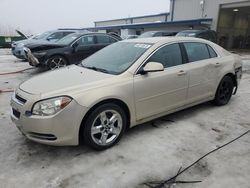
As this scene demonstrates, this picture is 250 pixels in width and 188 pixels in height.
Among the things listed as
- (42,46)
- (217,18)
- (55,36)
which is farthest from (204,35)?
(42,46)

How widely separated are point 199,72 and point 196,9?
22.4 m

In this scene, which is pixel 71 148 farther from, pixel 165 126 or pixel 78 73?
pixel 165 126

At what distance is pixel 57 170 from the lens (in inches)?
112

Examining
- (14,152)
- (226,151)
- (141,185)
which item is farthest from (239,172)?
(14,152)

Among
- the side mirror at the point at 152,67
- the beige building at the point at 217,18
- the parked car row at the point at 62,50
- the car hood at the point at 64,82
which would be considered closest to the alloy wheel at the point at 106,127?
the car hood at the point at 64,82

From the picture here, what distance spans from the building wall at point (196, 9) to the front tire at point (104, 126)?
20506mm

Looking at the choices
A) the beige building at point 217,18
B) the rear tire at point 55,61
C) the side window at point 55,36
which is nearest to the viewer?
the rear tire at point 55,61

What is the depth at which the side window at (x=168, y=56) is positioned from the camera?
372 cm

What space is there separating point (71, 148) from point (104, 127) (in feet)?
1.85

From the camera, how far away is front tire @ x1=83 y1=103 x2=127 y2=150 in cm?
305

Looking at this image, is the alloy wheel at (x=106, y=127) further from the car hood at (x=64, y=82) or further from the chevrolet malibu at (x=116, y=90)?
the car hood at (x=64, y=82)

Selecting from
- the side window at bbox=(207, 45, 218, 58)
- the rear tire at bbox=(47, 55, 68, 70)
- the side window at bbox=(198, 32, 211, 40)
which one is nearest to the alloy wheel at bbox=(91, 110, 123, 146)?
the side window at bbox=(207, 45, 218, 58)

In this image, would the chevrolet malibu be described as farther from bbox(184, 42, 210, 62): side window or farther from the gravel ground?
the gravel ground

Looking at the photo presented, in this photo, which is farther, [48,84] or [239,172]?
[48,84]
